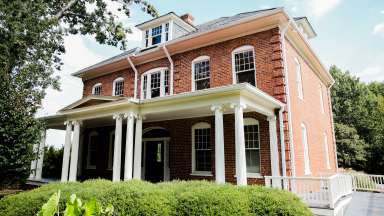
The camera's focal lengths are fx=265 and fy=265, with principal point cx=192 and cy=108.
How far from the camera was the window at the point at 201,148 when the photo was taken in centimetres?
1174

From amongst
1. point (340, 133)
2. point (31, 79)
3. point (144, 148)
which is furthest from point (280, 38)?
point (340, 133)

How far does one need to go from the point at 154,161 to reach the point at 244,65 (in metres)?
6.66

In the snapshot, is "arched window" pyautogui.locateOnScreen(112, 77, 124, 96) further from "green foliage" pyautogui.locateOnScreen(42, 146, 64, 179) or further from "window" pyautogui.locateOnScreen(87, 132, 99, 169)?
"green foliage" pyautogui.locateOnScreen(42, 146, 64, 179)

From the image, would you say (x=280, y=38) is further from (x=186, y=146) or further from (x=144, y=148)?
(x=144, y=148)

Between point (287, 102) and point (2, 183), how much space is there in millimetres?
11296

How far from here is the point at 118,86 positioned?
631 inches

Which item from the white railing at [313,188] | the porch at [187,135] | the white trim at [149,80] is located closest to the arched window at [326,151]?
the white railing at [313,188]

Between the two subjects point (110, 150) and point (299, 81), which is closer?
point (299, 81)

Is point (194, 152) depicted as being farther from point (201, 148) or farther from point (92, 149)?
point (92, 149)

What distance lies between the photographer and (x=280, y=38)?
10.4 metres

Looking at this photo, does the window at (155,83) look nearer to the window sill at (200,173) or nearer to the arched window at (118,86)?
Answer: the arched window at (118,86)

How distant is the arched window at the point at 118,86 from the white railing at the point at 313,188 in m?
10.2

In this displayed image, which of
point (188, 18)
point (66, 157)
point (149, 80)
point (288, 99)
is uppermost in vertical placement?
point (188, 18)

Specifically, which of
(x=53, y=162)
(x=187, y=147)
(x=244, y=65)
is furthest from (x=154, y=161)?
(x=53, y=162)
